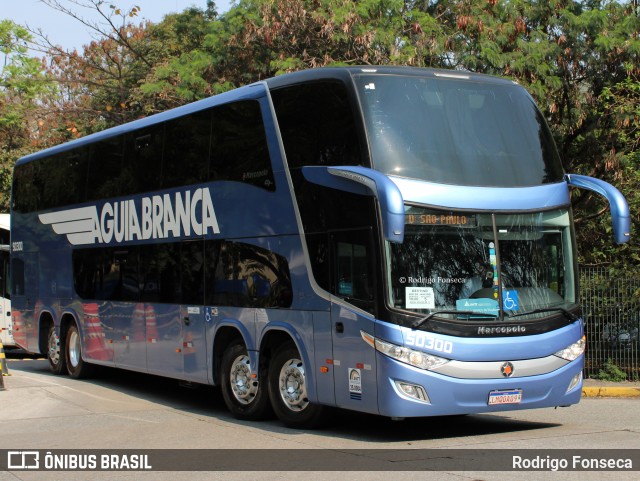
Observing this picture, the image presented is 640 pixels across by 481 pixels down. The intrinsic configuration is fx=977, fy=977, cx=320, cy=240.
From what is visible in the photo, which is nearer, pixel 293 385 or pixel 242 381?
pixel 293 385

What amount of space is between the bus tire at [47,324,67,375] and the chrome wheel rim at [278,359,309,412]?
27.8ft

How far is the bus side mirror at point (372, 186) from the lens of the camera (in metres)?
9.66

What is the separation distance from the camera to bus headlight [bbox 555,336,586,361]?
11.3 metres

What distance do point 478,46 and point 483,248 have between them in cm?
1117

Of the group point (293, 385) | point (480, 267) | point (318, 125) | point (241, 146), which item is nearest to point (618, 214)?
point (480, 267)

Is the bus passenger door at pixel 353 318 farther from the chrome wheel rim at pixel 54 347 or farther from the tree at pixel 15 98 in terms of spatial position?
the tree at pixel 15 98

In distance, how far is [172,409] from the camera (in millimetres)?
14695

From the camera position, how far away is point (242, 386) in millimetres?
13242

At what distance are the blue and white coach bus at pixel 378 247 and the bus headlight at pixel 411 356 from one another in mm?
17

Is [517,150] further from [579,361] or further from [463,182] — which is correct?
[579,361]

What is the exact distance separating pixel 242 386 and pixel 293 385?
52.8 inches

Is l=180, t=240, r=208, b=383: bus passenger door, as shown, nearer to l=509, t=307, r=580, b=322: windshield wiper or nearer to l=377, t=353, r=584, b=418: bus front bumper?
l=377, t=353, r=584, b=418: bus front bumper

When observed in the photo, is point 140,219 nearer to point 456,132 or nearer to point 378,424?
point 378,424

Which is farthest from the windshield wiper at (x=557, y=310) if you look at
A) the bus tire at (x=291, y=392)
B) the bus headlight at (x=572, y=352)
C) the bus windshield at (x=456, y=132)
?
the bus tire at (x=291, y=392)
